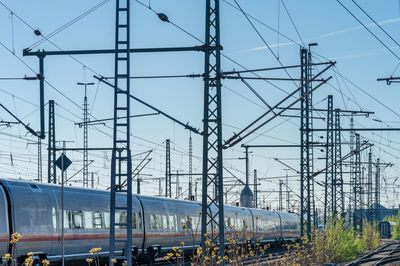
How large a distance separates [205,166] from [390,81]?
9181 millimetres

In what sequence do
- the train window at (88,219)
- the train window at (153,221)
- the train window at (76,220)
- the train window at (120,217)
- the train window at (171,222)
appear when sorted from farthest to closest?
the train window at (171,222) → the train window at (153,221) → the train window at (120,217) → the train window at (88,219) → the train window at (76,220)

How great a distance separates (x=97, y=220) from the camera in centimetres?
2594

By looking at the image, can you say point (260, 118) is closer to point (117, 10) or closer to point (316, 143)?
point (117, 10)

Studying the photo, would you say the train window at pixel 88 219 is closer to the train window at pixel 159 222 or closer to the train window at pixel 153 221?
the train window at pixel 153 221

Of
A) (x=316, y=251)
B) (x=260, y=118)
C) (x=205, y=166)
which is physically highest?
(x=260, y=118)

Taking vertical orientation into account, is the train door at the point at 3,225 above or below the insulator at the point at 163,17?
below

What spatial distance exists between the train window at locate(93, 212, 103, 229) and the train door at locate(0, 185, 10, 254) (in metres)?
5.69

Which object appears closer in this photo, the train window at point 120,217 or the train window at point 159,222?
the train window at point 120,217

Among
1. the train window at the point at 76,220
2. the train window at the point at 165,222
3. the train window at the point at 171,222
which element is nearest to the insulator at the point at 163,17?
the train window at the point at 76,220

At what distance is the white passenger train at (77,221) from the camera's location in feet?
68.2

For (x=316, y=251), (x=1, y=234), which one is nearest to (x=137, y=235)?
(x=316, y=251)

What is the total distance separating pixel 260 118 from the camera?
20922mm

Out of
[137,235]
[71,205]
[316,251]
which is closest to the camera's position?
[71,205]

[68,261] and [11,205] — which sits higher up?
[11,205]
